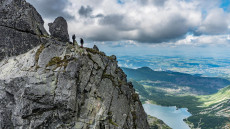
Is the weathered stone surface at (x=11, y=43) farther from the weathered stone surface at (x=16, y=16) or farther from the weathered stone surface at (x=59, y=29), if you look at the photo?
the weathered stone surface at (x=59, y=29)

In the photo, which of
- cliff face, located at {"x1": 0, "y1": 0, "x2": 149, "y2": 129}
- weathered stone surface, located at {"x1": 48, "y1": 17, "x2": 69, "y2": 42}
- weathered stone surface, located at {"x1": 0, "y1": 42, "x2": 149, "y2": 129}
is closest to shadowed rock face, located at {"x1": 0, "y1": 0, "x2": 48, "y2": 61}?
cliff face, located at {"x1": 0, "y1": 0, "x2": 149, "y2": 129}

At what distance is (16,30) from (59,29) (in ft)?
26.4

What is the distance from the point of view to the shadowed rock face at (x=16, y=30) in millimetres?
25906

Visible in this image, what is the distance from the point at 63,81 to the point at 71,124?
6033 mm

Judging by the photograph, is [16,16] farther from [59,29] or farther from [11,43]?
[59,29]

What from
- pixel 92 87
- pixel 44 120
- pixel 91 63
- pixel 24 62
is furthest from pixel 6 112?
pixel 91 63

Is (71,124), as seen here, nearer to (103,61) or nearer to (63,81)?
(63,81)

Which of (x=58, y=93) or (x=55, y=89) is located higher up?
(x=55, y=89)

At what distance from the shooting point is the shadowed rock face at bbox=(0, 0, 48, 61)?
25.9m

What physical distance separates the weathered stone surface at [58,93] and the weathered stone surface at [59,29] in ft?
26.8

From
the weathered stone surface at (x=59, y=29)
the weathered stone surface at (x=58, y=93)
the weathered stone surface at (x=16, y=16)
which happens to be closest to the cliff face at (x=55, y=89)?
the weathered stone surface at (x=58, y=93)

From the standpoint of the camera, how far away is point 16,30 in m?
26.2

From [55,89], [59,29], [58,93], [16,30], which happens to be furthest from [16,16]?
[58,93]

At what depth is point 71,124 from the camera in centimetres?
1986
